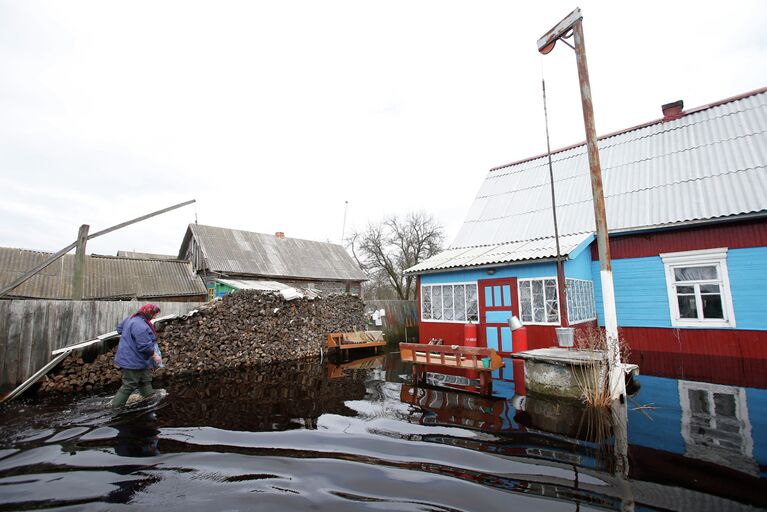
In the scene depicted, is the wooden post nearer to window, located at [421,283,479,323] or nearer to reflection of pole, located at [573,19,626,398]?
window, located at [421,283,479,323]

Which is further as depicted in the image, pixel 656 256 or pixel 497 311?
pixel 497 311

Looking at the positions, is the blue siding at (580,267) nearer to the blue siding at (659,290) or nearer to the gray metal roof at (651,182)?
the blue siding at (659,290)

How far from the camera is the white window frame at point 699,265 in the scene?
926cm

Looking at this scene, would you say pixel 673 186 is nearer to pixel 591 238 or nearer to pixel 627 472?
pixel 591 238

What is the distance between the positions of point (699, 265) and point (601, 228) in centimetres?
556

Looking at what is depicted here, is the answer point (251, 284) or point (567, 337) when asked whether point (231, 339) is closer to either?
point (567, 337)

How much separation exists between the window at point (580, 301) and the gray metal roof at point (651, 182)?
185cm

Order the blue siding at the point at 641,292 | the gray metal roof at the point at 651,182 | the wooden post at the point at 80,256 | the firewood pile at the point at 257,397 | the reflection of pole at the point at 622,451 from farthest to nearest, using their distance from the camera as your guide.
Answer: the blue siding at the point at 641,292
the gray metal roof at the point at 651,182
the wooden post at the point at 80,256
the firewood pile at the point at 257,397
the reflection of pole at the point at 622,451

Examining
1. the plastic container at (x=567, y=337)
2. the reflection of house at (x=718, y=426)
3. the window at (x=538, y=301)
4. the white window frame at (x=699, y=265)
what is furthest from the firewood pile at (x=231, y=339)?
the white window frame at (x=699, y=265)

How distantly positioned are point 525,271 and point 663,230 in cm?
411

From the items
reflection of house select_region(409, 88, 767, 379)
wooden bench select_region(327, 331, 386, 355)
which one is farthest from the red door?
wooden bench select_region(327, 331, 386, 355)

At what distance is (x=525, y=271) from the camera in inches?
411

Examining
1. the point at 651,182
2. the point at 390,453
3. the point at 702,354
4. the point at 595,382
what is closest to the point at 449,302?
the point at 595,382

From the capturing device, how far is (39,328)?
7711mm
